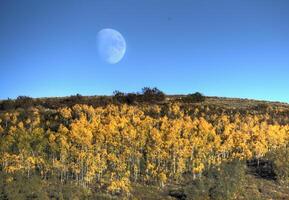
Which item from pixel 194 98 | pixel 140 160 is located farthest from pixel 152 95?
pixel 140 160

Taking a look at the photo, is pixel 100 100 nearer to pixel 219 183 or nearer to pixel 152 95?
pixel 152 95

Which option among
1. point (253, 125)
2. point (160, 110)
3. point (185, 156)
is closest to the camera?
point (185, 156)

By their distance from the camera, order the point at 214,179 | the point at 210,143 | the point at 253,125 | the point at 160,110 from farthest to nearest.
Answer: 1. the point at 160,110
2. the point at 253,125
3. the point at 210,143
4. the point at 214,179

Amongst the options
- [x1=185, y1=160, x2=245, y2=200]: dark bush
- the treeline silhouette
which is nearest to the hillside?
[x1=185, y1=160, x2=245, y2=200]: dark bush

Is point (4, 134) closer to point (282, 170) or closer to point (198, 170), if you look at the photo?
point (198, 170)

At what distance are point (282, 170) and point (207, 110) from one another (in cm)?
2826

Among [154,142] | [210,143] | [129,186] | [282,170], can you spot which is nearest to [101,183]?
[129,186]

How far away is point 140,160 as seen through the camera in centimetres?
5894

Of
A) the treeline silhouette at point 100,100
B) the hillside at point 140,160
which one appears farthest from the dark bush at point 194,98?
the hillside at point 140,160

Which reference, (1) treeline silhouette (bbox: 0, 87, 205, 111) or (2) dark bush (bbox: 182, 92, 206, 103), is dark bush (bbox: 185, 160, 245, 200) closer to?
(1) treeline silhouette (bbox: 0, 87, 205, 111)

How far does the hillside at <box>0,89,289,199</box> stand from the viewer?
49.3 metres

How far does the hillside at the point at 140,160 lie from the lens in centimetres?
4934

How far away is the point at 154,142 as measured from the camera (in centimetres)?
6003

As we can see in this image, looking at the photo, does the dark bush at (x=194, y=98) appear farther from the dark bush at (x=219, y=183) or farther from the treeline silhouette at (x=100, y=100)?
the dark bush at (x=219, y=183)
